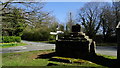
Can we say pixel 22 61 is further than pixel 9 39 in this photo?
No

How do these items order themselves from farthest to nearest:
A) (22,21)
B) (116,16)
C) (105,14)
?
1. (105,14)
2. (116,16)
3. (22,21)


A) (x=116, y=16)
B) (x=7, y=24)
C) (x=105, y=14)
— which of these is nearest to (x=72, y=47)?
(x=7, y=24)

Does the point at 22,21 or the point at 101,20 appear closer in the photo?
the point at 22,21

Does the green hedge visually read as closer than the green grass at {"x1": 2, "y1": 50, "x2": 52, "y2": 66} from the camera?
No

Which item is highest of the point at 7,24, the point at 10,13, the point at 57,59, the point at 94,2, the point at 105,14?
the point at 94,2

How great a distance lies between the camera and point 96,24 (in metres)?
Result: 34.5

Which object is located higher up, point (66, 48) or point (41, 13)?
point (41, 13)

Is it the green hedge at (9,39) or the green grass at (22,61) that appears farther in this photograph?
the green hedge at (9,39)

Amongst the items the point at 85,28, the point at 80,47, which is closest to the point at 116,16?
the point at 85,28

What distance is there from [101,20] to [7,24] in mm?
29094

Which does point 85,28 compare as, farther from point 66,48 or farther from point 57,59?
point 57,59

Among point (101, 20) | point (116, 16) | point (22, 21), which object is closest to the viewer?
point (22, 21)

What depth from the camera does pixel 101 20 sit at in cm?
3347

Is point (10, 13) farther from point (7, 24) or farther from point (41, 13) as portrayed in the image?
point (41, 13)
